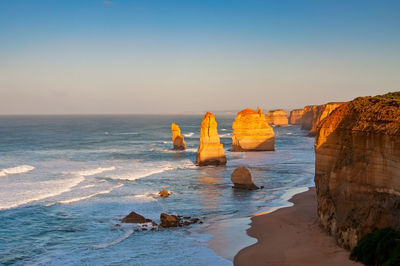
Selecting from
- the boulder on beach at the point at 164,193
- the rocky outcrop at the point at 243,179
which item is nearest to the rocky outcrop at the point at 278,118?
the rocky outcrop at the point at 243,179

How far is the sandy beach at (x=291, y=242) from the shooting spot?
18438mm

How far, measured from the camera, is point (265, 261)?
743 inches

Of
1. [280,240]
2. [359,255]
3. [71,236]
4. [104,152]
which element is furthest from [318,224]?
[104,152]

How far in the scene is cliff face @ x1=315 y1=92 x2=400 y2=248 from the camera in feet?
54.2

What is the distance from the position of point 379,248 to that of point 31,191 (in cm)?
3154

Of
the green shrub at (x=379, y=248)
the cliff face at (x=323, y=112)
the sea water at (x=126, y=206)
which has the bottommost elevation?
the sea water at (x=126, y=206)

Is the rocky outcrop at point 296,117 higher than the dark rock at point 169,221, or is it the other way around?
the rocky outcrop at point 296,117

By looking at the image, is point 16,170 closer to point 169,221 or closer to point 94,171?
point 94,171

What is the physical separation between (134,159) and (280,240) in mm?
43972

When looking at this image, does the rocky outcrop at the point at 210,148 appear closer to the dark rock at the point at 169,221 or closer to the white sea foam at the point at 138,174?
the white sea foam at the point at 138,174

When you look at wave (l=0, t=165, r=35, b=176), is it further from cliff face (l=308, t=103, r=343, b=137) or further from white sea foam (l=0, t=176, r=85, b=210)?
cliff face (l=308, t=103, r=343, b=137)

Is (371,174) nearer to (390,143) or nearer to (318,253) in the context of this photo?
(390,143)

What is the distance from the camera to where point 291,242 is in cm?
2119

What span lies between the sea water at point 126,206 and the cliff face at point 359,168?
5.48 metres
